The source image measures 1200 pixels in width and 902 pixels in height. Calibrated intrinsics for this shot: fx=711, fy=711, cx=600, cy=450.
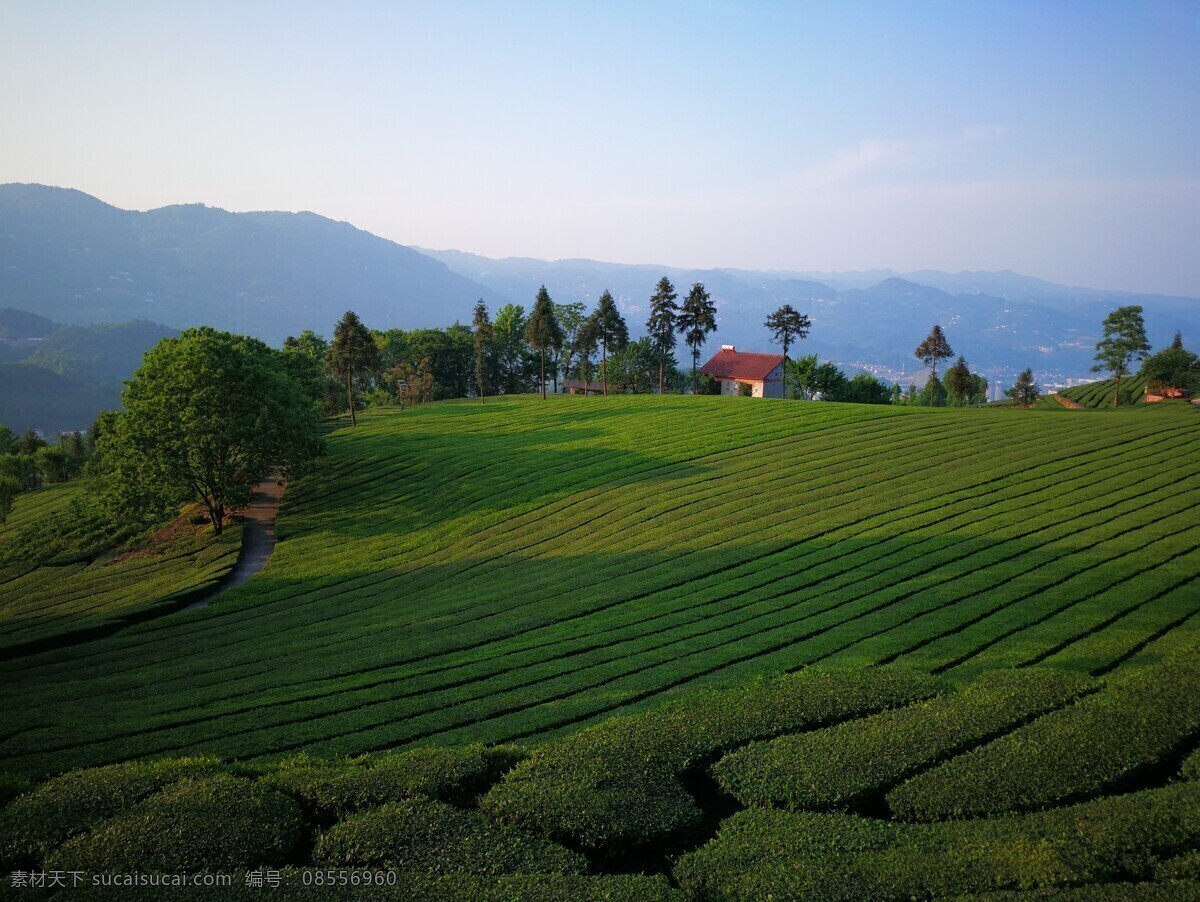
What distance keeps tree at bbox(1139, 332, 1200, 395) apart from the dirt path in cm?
8964

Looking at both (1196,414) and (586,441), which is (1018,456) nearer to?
(1196,414)

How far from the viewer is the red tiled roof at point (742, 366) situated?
95.9 meters

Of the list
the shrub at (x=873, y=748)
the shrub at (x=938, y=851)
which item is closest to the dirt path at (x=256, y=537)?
the shrub at (x=873, y=748)

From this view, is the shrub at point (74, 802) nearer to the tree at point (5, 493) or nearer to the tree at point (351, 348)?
the tree at point (5, 493)

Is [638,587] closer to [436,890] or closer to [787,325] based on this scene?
[436,890]

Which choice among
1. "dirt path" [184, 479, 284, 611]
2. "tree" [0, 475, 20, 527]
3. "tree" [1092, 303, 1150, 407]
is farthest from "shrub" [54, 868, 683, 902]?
"tree" [1092, 303, 1150, 407]

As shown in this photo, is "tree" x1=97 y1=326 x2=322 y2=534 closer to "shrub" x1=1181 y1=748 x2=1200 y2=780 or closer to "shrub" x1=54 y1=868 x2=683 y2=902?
"shrub" x1=54 y1=868 x2=683 y2=902

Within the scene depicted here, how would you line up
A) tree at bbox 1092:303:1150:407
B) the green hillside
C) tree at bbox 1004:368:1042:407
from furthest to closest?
1. tree at bbox 1004:368:1042:407
2. the green hillside
3. tree at bbox 1092:303:1150:407

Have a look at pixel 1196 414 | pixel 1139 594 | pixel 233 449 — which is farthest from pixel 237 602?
pixel 1196 414

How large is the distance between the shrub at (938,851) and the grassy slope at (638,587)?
20.5ft

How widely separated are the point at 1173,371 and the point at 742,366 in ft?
157

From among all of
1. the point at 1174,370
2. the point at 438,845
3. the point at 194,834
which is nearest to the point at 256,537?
the point at 194,834

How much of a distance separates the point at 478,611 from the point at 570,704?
30.0 ft

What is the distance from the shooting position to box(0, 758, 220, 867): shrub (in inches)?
403
